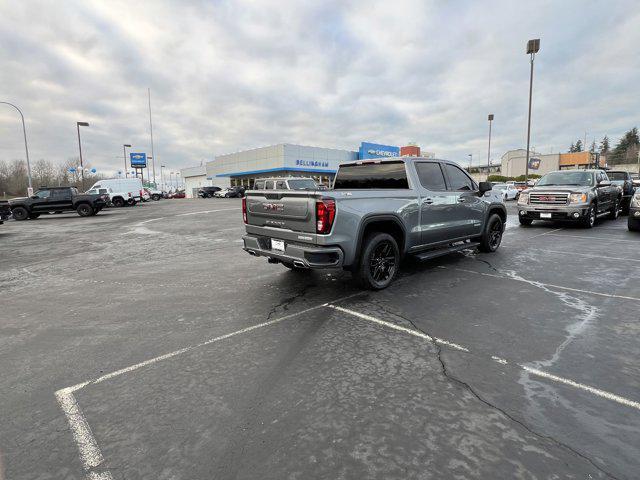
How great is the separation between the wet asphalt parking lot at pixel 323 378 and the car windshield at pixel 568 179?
25.9 ft

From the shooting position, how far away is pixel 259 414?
265 centimetres

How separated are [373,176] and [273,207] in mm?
2017

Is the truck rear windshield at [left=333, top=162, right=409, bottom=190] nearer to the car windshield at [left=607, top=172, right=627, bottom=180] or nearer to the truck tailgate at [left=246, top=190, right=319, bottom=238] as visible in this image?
the truck tailgate at [left=246, top=190, right=319, bottom=238]

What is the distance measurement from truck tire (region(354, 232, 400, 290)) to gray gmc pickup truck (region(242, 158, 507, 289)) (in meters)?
0.01

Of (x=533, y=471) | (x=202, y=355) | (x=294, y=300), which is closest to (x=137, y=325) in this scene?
(x=202, y=355)

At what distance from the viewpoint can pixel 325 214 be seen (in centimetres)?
477

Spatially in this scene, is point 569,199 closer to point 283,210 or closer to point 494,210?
point 494,210

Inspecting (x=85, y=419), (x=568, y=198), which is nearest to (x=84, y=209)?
(x=85, y=419)

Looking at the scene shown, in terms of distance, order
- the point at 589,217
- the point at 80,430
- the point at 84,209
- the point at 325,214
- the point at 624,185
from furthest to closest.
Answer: the point at 84,209 → the point at 624,185 → the point at 589,217 → the point at 325,214 → the point at 80,430

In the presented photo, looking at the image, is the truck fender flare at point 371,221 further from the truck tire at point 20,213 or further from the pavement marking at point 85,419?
the truck tire at point 20,213

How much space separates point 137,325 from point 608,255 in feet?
29.7

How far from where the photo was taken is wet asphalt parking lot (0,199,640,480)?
2225 millimetres

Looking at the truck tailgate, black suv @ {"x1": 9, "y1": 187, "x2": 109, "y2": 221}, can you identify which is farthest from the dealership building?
the truck tailgate

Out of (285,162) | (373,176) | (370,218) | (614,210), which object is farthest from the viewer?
(285,162)
